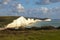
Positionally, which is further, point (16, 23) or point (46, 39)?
point (16, 23)

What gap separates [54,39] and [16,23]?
83692 millimetres

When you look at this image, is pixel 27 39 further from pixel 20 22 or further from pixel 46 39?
pixel 20 22

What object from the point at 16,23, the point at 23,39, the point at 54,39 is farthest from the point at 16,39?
the point at 16,23

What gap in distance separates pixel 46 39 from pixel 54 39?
1849 millimetres

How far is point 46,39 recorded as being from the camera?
164 feet

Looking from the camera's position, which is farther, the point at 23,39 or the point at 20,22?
the point at 20,22

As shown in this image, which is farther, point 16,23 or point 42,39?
point 16,23

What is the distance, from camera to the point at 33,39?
50.3 metres

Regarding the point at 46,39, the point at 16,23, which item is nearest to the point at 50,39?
the point at 46,39

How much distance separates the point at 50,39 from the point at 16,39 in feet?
26.3

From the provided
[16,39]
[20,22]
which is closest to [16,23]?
[20,22]

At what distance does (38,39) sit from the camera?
165ft

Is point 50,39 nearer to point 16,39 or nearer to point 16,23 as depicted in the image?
point 16,39

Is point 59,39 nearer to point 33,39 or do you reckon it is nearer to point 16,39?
point 33,39
